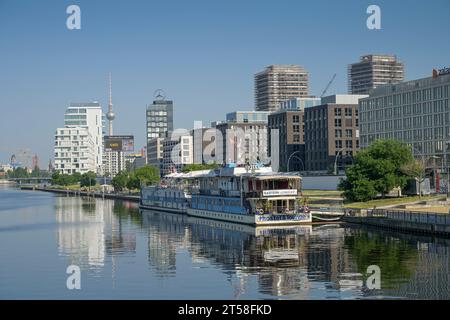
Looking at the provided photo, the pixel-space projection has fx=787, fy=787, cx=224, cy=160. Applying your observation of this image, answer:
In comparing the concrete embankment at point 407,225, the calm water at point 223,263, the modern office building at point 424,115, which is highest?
the modern office building at point 424,115

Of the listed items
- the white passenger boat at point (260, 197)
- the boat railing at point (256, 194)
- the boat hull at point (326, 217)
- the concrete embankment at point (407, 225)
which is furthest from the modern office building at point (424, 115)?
the boat railing at point (256, 194)

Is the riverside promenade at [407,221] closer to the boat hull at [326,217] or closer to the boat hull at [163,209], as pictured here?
the boat hull at [326,217]

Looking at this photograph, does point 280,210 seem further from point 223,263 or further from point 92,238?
point 223,263

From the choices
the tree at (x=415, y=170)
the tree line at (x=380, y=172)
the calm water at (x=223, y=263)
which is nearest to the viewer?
the calm water at (x=223, y=263)

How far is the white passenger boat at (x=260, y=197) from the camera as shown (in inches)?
4203

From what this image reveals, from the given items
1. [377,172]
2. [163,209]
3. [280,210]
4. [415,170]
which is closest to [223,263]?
[280,210]

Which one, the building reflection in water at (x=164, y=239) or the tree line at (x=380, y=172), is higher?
the tree line at (x=380, y=172)

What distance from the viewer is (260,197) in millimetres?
107500

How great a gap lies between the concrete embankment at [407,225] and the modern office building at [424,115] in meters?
72.2

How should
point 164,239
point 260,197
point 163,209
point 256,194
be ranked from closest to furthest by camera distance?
point 164,239 < point 260,197 < point 256,194 < point 163,209

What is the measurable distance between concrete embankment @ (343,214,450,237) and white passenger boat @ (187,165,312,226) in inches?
309

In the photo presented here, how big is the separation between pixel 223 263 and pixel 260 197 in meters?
36.1
